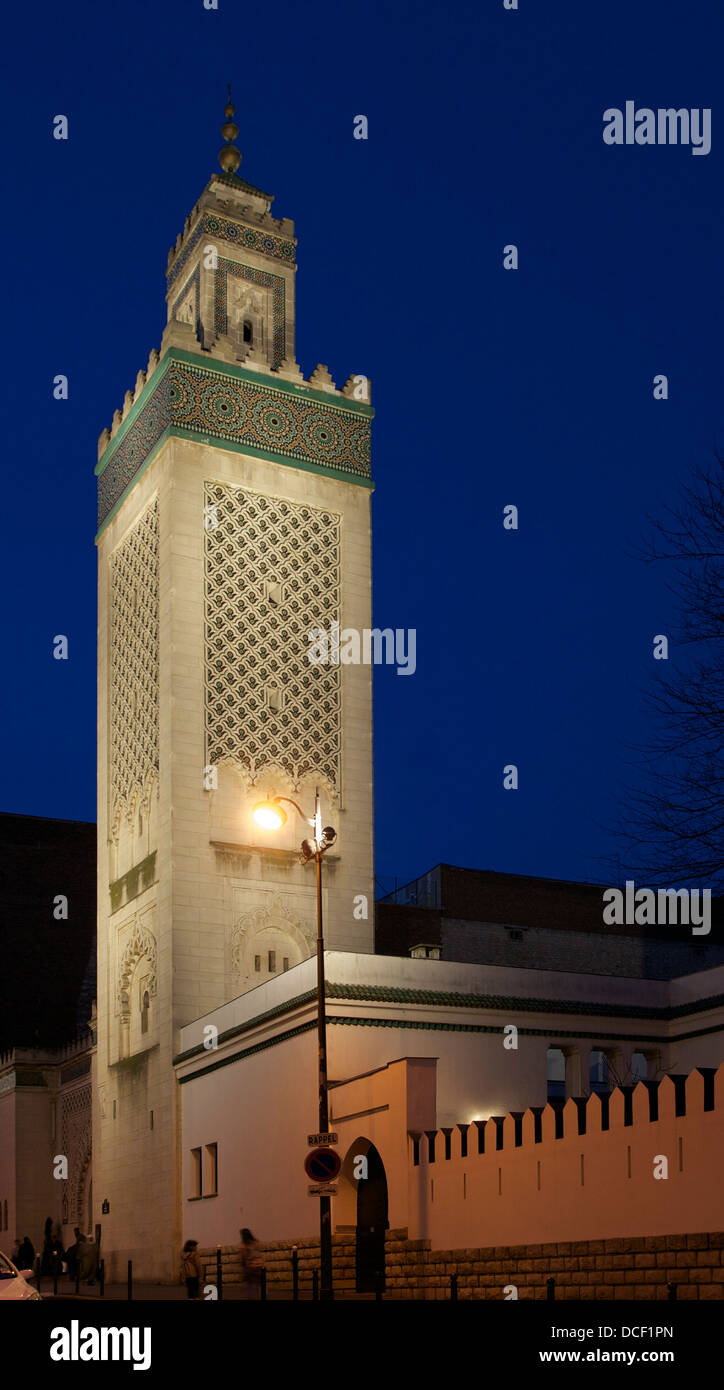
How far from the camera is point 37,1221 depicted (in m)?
42.5

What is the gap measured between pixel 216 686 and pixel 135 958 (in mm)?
6382

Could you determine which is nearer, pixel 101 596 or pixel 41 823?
pixel 101 596

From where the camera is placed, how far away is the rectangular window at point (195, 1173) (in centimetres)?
2997

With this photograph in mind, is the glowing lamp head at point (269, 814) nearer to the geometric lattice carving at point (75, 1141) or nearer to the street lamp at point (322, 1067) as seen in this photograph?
the street lamp at point (322, 1067)

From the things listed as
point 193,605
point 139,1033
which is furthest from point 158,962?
point 193,605

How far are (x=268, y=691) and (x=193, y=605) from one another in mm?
2569

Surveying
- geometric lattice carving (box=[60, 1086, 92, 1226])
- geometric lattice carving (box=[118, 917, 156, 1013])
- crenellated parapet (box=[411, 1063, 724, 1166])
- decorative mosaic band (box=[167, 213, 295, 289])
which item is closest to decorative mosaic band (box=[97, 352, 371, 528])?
decorative mosaic band (box=[167, 213, 295, 289])

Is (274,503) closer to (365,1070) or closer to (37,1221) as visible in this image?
(365,1070)

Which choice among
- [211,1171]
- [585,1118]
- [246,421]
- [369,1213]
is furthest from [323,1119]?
[246,421]

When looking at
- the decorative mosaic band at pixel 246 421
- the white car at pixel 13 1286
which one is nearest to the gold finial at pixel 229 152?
the decorative mosaic band at pixel 246 421

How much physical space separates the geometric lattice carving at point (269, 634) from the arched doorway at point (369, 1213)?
1155 cm

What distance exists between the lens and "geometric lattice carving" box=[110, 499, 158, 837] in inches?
1372

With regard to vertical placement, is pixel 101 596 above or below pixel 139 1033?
above
